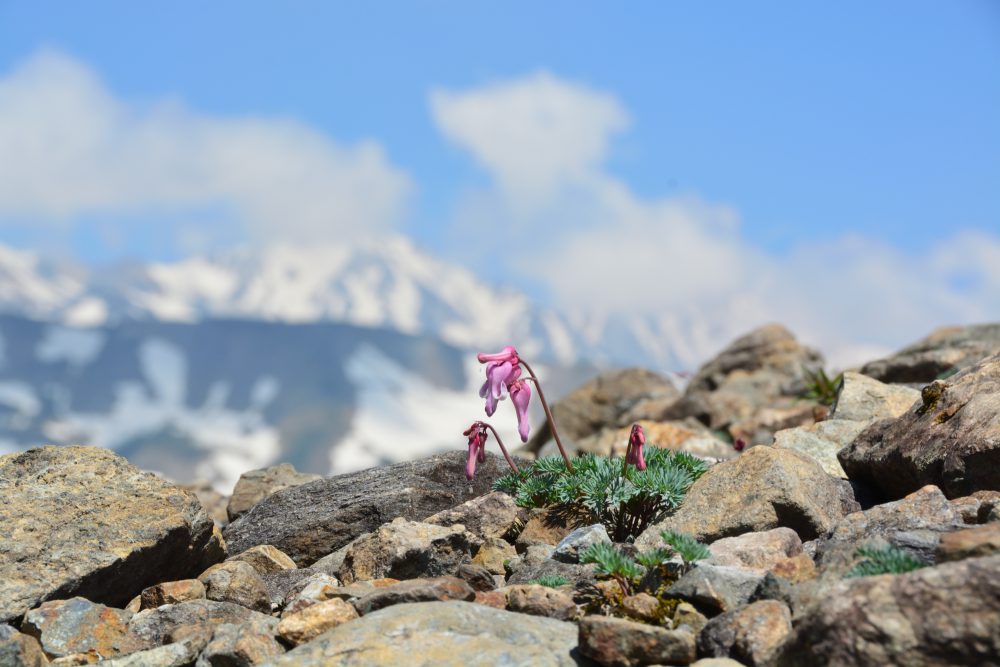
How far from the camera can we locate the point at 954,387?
10.6 meters

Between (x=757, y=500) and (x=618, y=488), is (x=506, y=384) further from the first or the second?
(x=757, y=500)

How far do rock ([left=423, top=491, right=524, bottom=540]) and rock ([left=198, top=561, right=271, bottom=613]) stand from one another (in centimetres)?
204

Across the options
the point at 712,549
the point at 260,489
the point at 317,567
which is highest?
the point at 260,489

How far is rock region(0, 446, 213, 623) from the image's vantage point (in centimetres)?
916

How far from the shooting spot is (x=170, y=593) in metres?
9.50

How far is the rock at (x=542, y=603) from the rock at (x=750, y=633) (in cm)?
120

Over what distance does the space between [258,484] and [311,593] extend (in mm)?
6595

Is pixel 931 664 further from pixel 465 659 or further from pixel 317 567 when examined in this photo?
pixel 317 567

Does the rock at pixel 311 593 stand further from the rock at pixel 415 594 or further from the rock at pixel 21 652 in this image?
the rock at pixel 21 652

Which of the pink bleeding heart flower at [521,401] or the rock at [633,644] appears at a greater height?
the pink bleeding heart flower at [521,401]

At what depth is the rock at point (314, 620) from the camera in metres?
7.75

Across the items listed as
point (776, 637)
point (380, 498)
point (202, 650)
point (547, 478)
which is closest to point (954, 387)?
point (547, 478)

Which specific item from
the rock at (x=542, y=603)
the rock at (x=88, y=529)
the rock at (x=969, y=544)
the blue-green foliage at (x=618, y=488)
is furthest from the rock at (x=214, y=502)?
the rock at (x=969, y=544)

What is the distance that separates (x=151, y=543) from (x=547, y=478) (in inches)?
165
